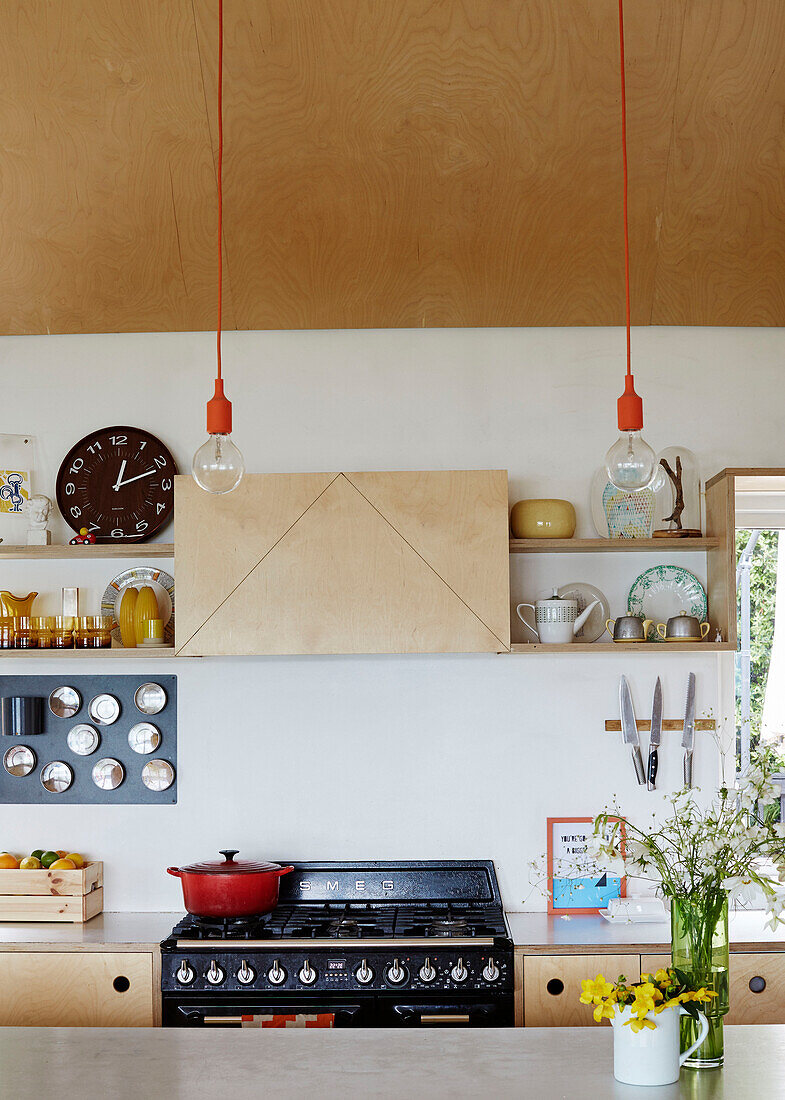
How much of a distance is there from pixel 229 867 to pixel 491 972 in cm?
87

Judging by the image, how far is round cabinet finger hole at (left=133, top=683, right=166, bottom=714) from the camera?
12.2ft

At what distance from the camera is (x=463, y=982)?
307 centimetres

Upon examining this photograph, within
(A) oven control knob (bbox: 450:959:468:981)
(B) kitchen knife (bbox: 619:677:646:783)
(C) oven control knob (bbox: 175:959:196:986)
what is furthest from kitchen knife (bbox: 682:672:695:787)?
(C) oven control knob (bbox: 175:959:196:986)

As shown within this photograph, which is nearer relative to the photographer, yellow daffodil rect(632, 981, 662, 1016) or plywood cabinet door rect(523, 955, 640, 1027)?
yellow daffodil rect(632, 981, 662, 1016)

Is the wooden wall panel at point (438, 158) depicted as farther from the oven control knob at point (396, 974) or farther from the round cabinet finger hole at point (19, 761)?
the oven control knob at point (396, 974)

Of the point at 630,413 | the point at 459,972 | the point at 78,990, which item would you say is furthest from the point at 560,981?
the point at 630,413

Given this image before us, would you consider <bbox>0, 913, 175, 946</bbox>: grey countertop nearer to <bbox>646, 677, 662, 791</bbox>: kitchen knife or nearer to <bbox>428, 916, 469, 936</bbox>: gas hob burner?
<bbox>428, 916, 469, 936</bbox>: gas hob burner

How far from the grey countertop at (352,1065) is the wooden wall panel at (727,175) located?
230cm

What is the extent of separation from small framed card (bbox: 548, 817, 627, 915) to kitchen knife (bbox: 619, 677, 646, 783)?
23 centimetres

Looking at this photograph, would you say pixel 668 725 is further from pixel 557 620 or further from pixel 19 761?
pixel 19 761

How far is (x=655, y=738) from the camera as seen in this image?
3.63 metres

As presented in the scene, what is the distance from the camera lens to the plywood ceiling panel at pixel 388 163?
2.75 meters

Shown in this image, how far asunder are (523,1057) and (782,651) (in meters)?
2.22

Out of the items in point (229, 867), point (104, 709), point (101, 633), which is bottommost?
point (229, 867)
